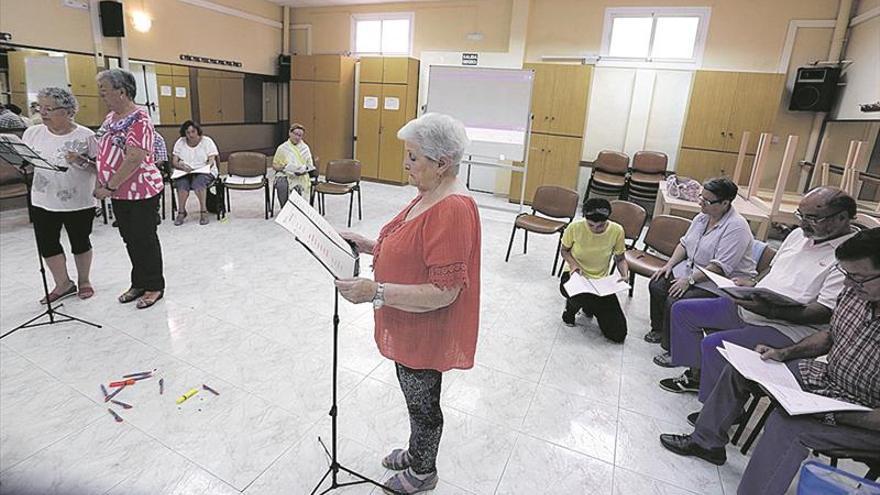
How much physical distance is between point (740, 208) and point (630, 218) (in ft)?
4.96

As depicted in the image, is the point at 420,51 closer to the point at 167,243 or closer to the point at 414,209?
the point at 167,243

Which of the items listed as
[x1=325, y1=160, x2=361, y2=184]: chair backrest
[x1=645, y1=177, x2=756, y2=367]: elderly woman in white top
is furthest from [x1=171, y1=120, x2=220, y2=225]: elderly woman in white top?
[x1=645, y1=177, x2=756, y2=367]: elderly woman in white top

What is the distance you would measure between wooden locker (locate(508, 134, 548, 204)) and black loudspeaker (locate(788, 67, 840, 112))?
10.6 ft

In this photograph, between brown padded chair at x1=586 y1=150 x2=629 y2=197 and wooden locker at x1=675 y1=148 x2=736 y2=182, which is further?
brown padded chair at x1=586 y1=150 x2=629 y2=197

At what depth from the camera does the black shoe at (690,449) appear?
6.64 feet

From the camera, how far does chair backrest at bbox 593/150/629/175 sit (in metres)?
6.68

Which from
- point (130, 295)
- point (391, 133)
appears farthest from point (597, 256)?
point (391, 133)

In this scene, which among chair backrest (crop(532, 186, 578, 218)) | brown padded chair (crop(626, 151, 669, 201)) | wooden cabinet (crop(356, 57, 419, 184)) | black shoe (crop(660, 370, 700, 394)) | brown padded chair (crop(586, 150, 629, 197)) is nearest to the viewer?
black shoe (crop(660, 370, 700, 394))

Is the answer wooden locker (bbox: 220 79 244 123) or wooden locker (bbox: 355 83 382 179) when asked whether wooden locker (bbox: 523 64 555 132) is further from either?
wooden locker (bbox: 220 79 244 123)

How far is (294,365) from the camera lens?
8.51 feet

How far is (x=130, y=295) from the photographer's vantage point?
318 centimetres

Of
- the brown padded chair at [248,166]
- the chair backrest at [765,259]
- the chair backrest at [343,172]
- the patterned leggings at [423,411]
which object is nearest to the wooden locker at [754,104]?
the chair backrest at [765,259]

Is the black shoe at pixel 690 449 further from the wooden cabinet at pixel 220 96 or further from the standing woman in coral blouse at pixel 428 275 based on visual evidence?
the wooden cabinet at pixel 220 96

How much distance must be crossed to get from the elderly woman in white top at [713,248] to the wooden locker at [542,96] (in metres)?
4.40
